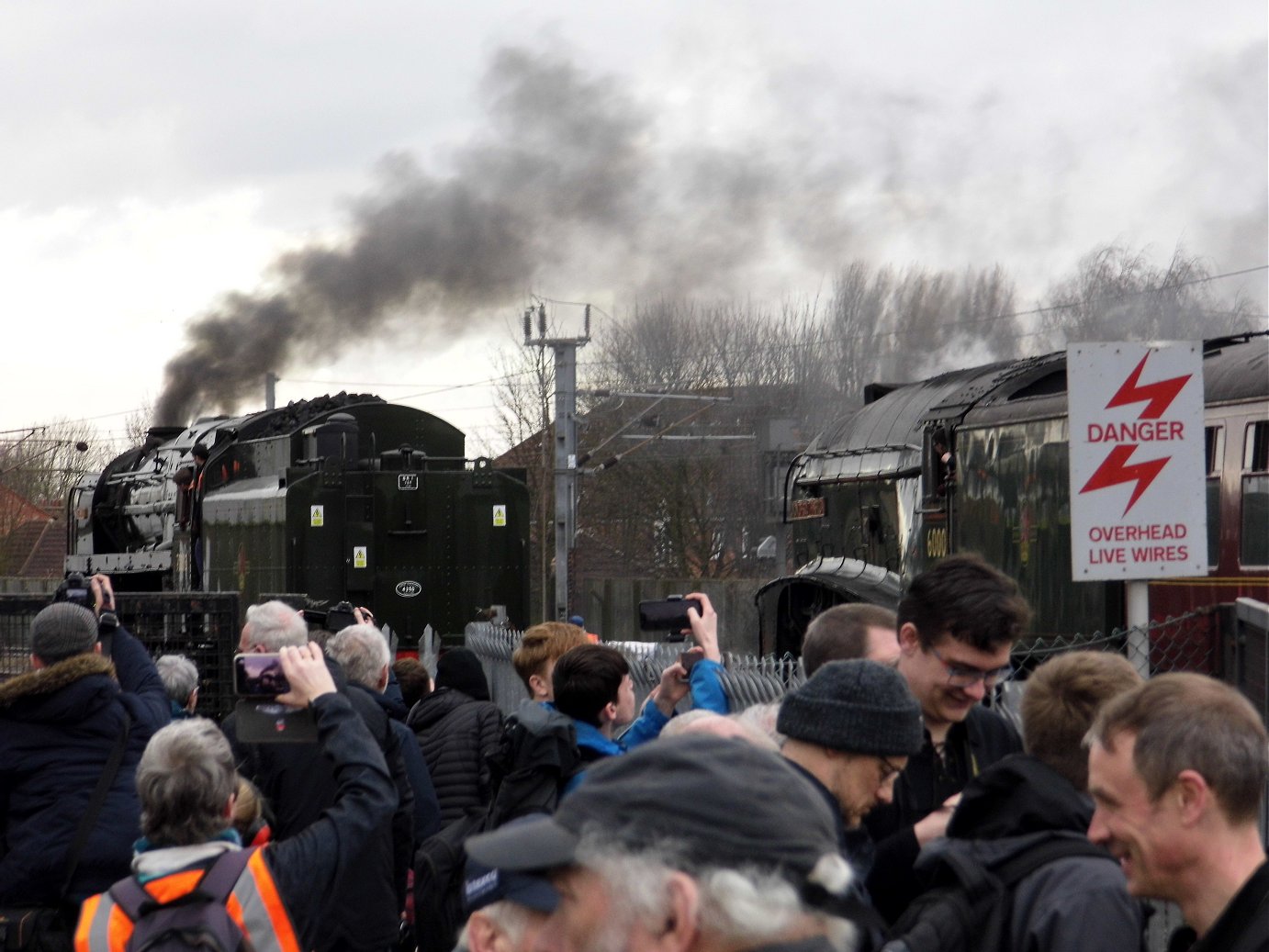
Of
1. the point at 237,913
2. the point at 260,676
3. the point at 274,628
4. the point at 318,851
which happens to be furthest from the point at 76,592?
the point at 237,913

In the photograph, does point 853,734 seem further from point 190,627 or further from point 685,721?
point 190,627

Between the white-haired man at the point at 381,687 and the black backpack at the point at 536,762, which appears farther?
the white-haired man at the point at 381,687

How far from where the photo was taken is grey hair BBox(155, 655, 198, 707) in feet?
22.9

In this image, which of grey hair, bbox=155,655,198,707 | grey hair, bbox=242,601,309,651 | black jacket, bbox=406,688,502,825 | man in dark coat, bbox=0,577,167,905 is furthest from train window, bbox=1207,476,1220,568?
man in dark coat, bbox=0,577,167,905

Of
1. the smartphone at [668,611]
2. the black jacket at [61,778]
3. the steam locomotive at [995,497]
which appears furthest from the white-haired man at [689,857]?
the steam locomotive at [995,497]

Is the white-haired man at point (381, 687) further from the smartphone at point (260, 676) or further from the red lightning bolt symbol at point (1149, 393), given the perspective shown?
the red lightning bolt symbol at point (1149, 393)

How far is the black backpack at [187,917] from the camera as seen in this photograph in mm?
3492

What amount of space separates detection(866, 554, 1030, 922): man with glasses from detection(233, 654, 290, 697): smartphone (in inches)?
61.5

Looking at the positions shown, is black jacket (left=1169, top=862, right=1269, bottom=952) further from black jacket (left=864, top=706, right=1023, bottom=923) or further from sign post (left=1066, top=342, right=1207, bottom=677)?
sign post (left=1066, top=342, right=1207, bottom=677)

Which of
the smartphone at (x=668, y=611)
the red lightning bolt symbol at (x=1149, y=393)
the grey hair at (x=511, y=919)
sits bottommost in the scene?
the grey hair at (x=511, y=919)

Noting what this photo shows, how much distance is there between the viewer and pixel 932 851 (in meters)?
3.05

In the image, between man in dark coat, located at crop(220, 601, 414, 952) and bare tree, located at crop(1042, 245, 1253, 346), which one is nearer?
man in dark coat, located at crop(220, 601, 414, 952)

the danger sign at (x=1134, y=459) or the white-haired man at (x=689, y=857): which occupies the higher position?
the danger sign at (x=1134, y=459)

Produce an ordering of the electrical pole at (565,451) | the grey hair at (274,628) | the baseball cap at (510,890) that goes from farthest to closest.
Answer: the electrical pole at (565,451) < the grey hair at (274,628) < the baseball cap at (510,890)
